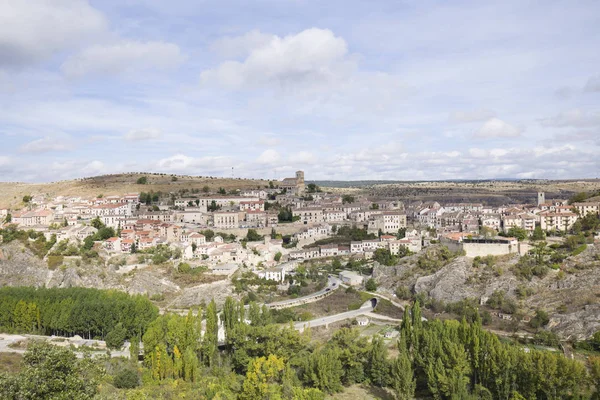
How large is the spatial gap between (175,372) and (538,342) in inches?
866

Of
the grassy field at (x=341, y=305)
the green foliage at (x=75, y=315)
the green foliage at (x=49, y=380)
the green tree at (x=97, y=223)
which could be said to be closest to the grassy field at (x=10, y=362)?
the green foliage at (x=75, y=315)

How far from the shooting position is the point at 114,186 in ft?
292

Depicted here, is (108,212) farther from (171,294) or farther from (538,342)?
(538,342)

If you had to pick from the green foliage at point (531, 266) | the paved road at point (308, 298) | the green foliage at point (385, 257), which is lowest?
the paved road at point (308, 298)

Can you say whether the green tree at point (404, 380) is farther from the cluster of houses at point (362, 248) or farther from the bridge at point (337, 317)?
the cluster of houses at point (362, 248)

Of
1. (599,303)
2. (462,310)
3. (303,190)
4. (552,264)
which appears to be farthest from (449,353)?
(303,190)

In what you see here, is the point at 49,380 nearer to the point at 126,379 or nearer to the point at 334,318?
the point at 126,379

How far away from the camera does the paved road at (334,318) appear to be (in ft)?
115

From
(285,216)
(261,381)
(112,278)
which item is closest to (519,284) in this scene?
(261,381)

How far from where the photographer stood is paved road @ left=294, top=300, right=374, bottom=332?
3497 cm

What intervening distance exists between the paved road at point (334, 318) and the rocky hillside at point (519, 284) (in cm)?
509

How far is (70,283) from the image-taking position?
4406cm

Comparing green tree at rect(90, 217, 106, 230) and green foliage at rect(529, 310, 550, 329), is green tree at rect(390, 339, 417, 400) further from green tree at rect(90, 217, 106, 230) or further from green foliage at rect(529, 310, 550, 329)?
green tree at rect(90, 217, 106, 230)

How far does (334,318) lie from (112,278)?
21.7m
